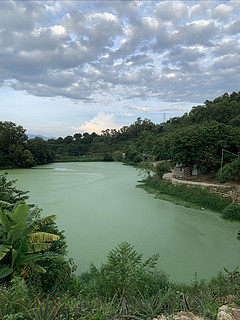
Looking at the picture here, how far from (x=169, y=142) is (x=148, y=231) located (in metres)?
18.4

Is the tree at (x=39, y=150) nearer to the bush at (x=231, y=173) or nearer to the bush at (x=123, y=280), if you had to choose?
the bush at (x=231, y=173)

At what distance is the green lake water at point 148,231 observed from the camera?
16.7ft

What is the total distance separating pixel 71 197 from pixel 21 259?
8.62m

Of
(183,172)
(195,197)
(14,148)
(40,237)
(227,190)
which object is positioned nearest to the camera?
(40,237)

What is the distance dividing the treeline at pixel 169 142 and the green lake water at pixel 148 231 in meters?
4.41

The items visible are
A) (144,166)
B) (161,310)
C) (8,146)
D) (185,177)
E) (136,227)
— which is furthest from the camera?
(8,146)

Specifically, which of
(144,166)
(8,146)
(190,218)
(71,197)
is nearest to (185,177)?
(144,166)

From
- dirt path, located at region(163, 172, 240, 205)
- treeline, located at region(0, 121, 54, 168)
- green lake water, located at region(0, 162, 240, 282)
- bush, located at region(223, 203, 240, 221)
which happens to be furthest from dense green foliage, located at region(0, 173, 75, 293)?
treeline, located at region(0, 121, 54, 168)

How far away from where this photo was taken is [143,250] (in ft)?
18.6

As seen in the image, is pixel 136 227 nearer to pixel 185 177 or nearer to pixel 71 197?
pixel 71 197

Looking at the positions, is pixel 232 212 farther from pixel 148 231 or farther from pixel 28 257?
pixel 28 257

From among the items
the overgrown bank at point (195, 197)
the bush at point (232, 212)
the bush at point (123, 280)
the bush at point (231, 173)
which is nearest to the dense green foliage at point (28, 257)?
the bush at point (123, 280)

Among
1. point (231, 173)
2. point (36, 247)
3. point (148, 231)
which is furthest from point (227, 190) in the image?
point (36, 247)

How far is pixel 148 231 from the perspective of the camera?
22.9 ft
